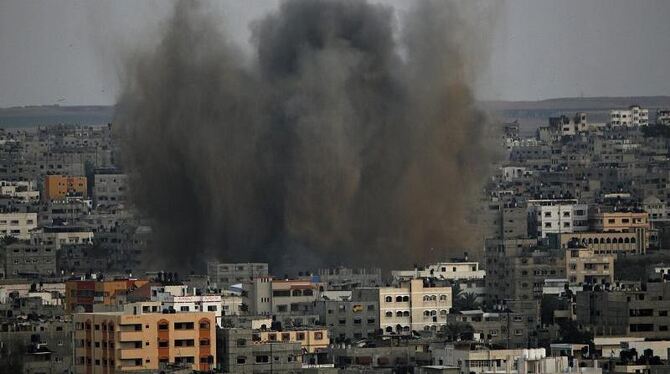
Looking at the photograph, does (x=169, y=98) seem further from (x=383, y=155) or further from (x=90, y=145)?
(x=90, y=145)

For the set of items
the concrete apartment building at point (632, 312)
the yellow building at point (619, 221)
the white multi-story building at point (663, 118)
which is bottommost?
the concrete apartment building at point (632, 312)

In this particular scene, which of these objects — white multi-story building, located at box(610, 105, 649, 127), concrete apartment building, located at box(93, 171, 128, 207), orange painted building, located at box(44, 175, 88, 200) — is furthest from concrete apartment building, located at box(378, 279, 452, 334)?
white multi-story building, located at box(610, 105, 649, 127)

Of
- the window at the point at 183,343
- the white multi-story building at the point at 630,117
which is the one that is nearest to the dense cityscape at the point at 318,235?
the window at the point at 183,343

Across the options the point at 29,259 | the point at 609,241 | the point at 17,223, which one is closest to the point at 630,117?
the point at 17,223

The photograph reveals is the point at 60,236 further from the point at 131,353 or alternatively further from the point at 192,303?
the point at 131,353

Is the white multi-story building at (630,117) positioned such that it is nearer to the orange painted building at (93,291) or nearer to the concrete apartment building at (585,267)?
the concrete apartment building at (585,267)

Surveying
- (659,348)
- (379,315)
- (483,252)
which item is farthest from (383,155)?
(659,348)
